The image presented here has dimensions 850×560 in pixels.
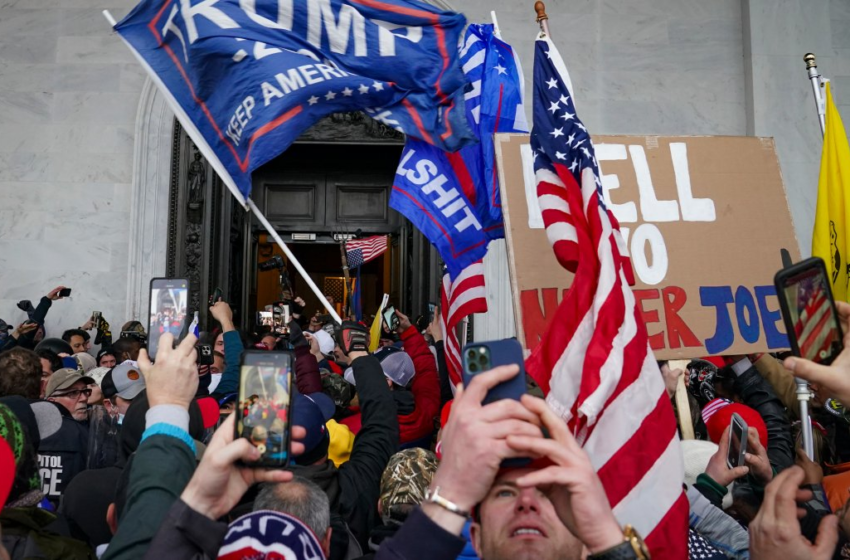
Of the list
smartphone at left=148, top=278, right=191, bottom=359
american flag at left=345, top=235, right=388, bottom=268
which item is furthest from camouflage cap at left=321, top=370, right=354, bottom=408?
american flag at left=345, top=235, right=388, bottom=268

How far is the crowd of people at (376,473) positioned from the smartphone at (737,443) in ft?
0.06

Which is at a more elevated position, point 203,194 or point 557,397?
point 203,194

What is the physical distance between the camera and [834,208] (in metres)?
5.16

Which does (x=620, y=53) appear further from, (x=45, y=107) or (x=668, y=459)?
(x=668, y=459)

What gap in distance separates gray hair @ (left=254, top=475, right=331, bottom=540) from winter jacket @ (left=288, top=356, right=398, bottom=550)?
617 millimetres

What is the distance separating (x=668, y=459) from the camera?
2.86m

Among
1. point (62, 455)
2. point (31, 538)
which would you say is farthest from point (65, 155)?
point (31, 538)

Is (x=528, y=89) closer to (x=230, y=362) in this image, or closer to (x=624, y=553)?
(x=230, y=362)

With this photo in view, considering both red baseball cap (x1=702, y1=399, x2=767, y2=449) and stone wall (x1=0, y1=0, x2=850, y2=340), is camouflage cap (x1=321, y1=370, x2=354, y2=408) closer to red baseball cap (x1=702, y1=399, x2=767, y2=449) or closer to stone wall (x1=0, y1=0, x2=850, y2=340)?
red baseball cap (x1=702, y1=399, x2=767, y2=449)

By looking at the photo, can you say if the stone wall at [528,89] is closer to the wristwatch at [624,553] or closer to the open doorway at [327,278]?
the open doorway at [327,278]

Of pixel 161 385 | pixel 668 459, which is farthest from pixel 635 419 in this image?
pixel 161 385

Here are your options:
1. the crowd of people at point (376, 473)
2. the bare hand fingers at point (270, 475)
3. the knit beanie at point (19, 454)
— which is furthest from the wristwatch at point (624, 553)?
the knit beanie at point (19, 454)

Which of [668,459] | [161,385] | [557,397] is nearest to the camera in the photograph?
[161,385]

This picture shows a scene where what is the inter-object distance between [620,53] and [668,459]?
32.1ft
